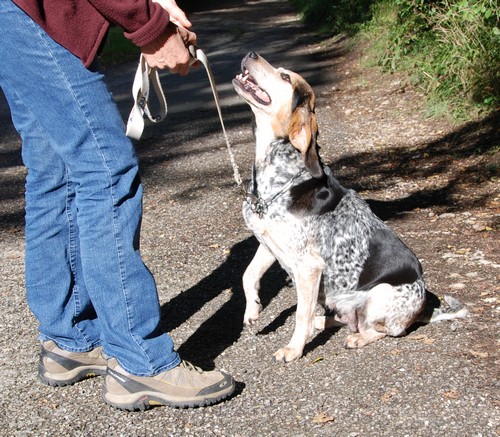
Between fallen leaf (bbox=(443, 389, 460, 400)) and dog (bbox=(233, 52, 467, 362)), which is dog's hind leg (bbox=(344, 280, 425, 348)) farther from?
fallen leaf (bbox=(443, 389, 460, 400))

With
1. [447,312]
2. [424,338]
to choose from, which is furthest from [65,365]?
[447,312]

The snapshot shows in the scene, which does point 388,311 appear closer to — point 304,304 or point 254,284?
point 304,304

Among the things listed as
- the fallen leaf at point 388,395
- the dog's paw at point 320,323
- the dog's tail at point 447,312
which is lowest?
the dog's paw at point 320,323

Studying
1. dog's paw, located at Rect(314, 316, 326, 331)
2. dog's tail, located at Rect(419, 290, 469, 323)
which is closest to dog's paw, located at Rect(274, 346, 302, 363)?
dog's paw, located at Rect(314, 316, 326, 331)

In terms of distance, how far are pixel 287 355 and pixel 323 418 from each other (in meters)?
0.62

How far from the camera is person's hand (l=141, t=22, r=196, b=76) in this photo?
326 cm

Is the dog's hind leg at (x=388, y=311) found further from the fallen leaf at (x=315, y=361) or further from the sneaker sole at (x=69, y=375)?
the sneaker sole at (x=69, y=375)

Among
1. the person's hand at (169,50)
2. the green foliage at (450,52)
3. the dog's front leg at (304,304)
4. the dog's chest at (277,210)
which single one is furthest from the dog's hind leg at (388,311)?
the green foliage at (450,52)

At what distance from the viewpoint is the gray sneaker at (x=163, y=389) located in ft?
11.9

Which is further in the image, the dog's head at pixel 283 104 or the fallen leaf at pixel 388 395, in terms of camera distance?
the dog's head at pixel 283 104

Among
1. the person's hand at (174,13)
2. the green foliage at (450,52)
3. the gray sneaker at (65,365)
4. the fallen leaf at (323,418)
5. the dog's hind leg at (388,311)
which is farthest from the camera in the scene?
the green foliage at (450,52)

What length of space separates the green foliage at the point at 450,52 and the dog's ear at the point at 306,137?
14.3 ft

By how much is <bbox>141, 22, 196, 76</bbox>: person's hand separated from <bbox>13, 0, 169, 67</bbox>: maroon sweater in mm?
76

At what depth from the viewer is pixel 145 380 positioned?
3625 mm
